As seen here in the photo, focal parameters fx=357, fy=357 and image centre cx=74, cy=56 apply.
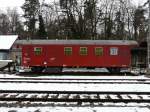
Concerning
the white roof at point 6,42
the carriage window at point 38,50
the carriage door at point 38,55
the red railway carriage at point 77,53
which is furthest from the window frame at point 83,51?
the white roof at point 6,42

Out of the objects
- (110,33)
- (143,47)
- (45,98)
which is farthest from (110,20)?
(45,98)

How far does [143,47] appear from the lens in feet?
121

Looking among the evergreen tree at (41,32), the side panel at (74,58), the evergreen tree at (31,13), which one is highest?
the evergreen tree at (31,13)

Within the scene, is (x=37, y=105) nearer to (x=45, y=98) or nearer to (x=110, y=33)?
(x=45, y=98)

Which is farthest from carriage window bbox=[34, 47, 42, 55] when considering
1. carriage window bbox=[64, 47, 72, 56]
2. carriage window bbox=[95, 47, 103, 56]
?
carriage window bbox=[95, 47, 103, 56]

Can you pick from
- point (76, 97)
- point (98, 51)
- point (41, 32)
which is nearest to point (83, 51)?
point (98, 51)

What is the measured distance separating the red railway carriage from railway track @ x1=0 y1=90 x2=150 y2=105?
54.0 ft

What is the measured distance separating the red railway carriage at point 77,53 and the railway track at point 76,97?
16.4 m

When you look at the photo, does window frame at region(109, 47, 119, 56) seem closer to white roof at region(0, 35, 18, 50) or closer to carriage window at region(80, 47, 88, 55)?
carriage window at region(80, 47, 88, 55)

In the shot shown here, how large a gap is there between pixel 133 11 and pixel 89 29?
11.0 m

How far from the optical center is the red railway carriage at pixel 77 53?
31.1m

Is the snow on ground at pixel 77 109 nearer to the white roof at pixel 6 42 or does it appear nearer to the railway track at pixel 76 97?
the railway track at pixel 76 97

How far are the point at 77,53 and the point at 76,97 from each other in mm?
17861

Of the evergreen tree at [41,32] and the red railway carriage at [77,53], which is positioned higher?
the evergreen tree at [41,32]
